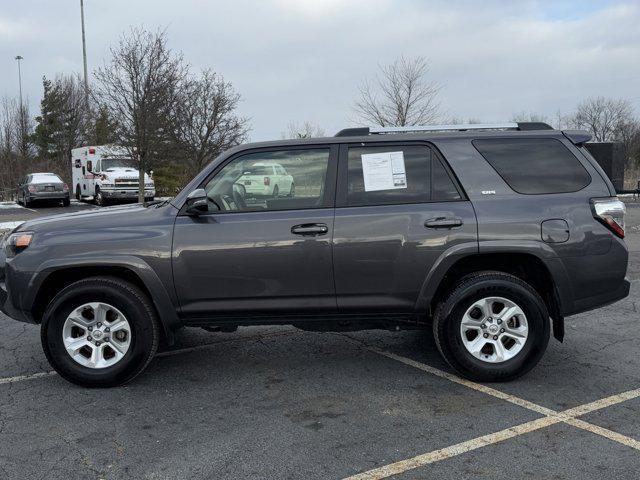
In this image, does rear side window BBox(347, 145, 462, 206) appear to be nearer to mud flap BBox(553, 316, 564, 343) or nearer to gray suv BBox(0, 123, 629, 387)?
gray suv BBox(0, 123, 629, 387)

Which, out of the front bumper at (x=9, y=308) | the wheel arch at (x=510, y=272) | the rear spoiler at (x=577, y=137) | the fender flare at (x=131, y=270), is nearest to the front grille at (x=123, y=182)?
the front bumper at (x=9, y=308)

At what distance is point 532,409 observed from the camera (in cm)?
382

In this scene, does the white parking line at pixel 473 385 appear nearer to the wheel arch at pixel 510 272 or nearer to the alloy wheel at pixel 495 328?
the alloy wheel at pixel 495 328

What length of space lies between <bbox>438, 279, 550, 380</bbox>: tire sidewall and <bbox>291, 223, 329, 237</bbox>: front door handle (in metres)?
1.05

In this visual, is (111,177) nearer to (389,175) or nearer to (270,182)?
(270,182)

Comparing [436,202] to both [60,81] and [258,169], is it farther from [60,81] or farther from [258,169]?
[60,81]

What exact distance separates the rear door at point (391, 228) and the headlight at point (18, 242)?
7.42ft

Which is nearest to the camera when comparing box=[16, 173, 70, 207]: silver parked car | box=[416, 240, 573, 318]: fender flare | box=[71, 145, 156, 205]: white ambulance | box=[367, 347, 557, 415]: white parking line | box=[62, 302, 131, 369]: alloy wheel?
box=[367, 347, 557, 415]: white parking line

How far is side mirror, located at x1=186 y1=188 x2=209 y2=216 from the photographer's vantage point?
4160 millimetres

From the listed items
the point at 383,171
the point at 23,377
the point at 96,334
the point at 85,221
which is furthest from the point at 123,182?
the point at 383,171

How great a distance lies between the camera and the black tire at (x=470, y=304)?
4176mm

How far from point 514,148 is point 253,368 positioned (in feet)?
8.76

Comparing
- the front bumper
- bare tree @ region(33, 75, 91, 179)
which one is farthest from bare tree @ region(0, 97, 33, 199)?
the front bumper

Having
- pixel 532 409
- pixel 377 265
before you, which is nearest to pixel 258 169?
pixel 377 265
